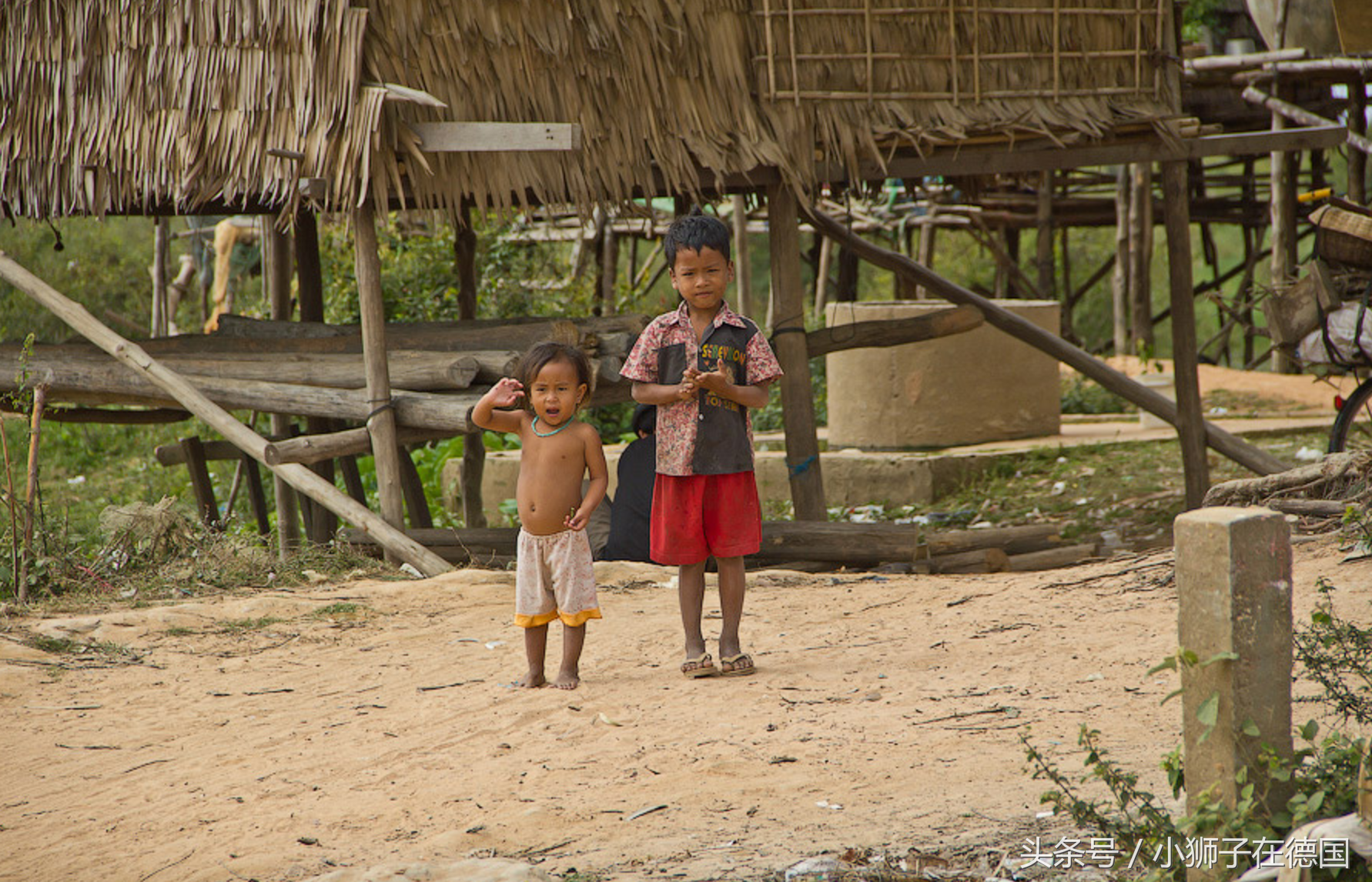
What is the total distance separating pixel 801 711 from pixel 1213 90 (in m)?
10.4

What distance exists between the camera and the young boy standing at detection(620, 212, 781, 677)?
430 cm

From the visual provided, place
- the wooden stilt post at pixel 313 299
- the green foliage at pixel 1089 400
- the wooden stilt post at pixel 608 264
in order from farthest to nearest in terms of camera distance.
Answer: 1. the wooden stilt post at pixel 608 264
2. the green foliage at pixel 1089 400
3. the wooden stilt post at pixel 313 299

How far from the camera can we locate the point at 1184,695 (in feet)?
7.69

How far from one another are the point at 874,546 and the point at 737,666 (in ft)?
8.36

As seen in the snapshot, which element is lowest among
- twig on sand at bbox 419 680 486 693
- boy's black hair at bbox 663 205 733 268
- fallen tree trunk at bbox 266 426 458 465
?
twig on sand at bbox 419 680 486 693

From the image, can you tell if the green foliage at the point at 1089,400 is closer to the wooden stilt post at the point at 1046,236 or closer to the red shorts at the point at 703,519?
the wooden stilt post at the point at 1046,236

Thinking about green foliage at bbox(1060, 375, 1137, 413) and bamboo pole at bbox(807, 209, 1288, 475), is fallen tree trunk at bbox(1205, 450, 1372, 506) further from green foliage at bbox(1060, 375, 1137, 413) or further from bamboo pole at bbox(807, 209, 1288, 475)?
green foliage at bbox(1060, 375, 1137, 413)

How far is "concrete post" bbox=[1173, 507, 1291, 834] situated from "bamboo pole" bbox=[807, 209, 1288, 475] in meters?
5.82

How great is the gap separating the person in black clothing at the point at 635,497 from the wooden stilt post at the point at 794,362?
0.88 metres

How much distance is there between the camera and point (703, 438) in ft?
14.1

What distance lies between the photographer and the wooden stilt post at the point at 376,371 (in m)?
6.44

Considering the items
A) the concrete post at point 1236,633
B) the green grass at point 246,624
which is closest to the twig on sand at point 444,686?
the green grass at point 246,624

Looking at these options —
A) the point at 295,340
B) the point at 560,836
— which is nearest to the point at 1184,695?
the point at 560,836

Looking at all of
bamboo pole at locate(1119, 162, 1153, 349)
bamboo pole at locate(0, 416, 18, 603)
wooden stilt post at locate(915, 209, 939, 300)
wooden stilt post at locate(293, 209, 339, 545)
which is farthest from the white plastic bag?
wooden stilt post at locate(915, 209, 939, 300)
